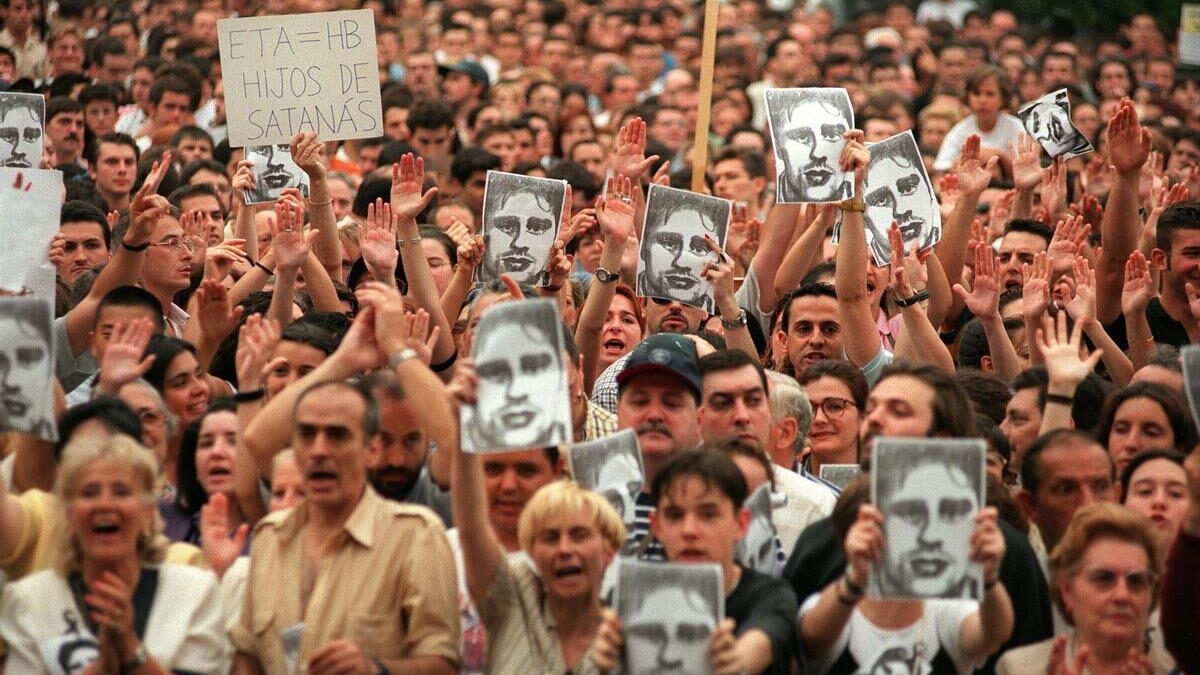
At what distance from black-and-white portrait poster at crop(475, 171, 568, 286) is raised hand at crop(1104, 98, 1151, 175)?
2.65m

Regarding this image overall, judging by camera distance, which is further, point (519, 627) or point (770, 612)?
point (519, 627)

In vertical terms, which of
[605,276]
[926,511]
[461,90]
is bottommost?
[926,511]

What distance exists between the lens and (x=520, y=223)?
9.20m

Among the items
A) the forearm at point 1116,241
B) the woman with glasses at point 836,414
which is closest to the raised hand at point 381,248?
the woman with glasses at point 836,414

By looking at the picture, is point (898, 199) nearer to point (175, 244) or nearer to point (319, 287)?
point (319, 287)

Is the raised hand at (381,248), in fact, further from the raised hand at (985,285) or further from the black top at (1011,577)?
the black top at (1011,577)

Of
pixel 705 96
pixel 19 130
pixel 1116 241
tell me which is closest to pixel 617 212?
pixel 705 96

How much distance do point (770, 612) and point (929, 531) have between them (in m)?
0.49

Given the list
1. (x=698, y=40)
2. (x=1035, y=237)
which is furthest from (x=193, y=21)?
(x=1035, y=237)

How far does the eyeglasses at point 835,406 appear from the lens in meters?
8.10

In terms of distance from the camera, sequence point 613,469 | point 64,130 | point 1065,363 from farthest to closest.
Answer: point 64,130 → point 1065,363 → point 613,469

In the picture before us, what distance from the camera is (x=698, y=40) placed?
20875 millimetres

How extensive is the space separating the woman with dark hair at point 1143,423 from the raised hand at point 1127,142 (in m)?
2.62

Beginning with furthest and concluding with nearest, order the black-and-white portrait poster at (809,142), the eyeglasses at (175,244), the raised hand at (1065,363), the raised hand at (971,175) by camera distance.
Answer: the raised hand at (971,175) → the black-and-white portrait poster at (809,142) → the eyeglasses at (175,244) → the raised hand at (1065,363)
